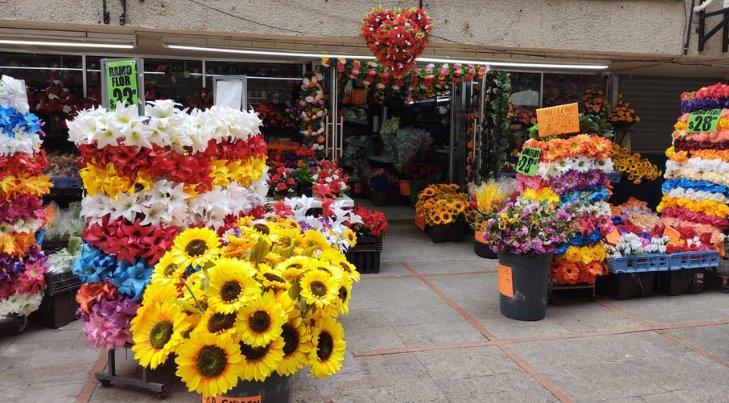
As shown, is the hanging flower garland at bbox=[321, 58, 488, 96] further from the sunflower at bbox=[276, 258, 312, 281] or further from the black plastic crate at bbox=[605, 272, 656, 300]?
the sunflower at bbox=[276, 258, 312, 281]

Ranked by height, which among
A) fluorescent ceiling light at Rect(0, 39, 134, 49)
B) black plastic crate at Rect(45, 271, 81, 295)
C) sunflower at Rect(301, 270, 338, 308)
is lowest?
black plastic crate at Rect(45, 271, 81, 295)

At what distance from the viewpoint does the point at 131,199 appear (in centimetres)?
392

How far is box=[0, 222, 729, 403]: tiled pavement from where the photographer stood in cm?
425

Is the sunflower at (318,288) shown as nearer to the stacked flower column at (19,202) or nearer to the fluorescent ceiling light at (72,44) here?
the stacked flower column at (19,202)

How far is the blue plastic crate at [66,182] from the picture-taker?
8508 millimetres

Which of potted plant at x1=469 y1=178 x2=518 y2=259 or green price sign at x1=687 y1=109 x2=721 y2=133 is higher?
green price sign at x1=687 y1=109 x2=721 y2=133

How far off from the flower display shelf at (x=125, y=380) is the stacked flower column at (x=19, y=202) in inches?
59.4

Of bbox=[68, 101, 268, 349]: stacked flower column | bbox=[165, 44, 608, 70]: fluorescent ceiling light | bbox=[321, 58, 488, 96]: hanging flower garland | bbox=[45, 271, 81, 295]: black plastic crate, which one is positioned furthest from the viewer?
bbox=[165, 44, 608, 70]: fluorescent ceiling light

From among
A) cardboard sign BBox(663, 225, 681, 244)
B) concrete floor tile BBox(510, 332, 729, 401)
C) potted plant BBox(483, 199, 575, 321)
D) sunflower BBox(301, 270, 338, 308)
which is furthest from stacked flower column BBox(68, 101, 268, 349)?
cardboard sign BBox(663, 225, 681, 244)

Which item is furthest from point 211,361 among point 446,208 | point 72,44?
point 72,44

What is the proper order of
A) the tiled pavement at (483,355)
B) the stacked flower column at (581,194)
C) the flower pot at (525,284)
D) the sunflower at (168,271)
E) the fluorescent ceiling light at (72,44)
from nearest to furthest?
the sunflower at (168,271) → the tiled pavement at (483,355) → the flower pot at (525,284) → the stacked flower column at (581,194) → the fluorescent ceiling light at (72,44)

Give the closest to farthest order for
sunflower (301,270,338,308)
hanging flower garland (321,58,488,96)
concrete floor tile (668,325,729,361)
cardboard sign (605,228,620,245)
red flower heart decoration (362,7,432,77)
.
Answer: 1. sunflower (301,270,338,308)
2. concrete floor tile (668,325,729,361)
3. cardboard sign (605,228,620,245)
4. red flower heart decoration (362,7,432,77)
5. hanging flower garland (321,58,488,96)

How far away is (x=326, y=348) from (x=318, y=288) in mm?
320

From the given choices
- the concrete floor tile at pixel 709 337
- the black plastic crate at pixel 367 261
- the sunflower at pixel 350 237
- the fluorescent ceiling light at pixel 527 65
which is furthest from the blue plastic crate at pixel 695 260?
the fluorescent ceiling light at pixel 527 65
